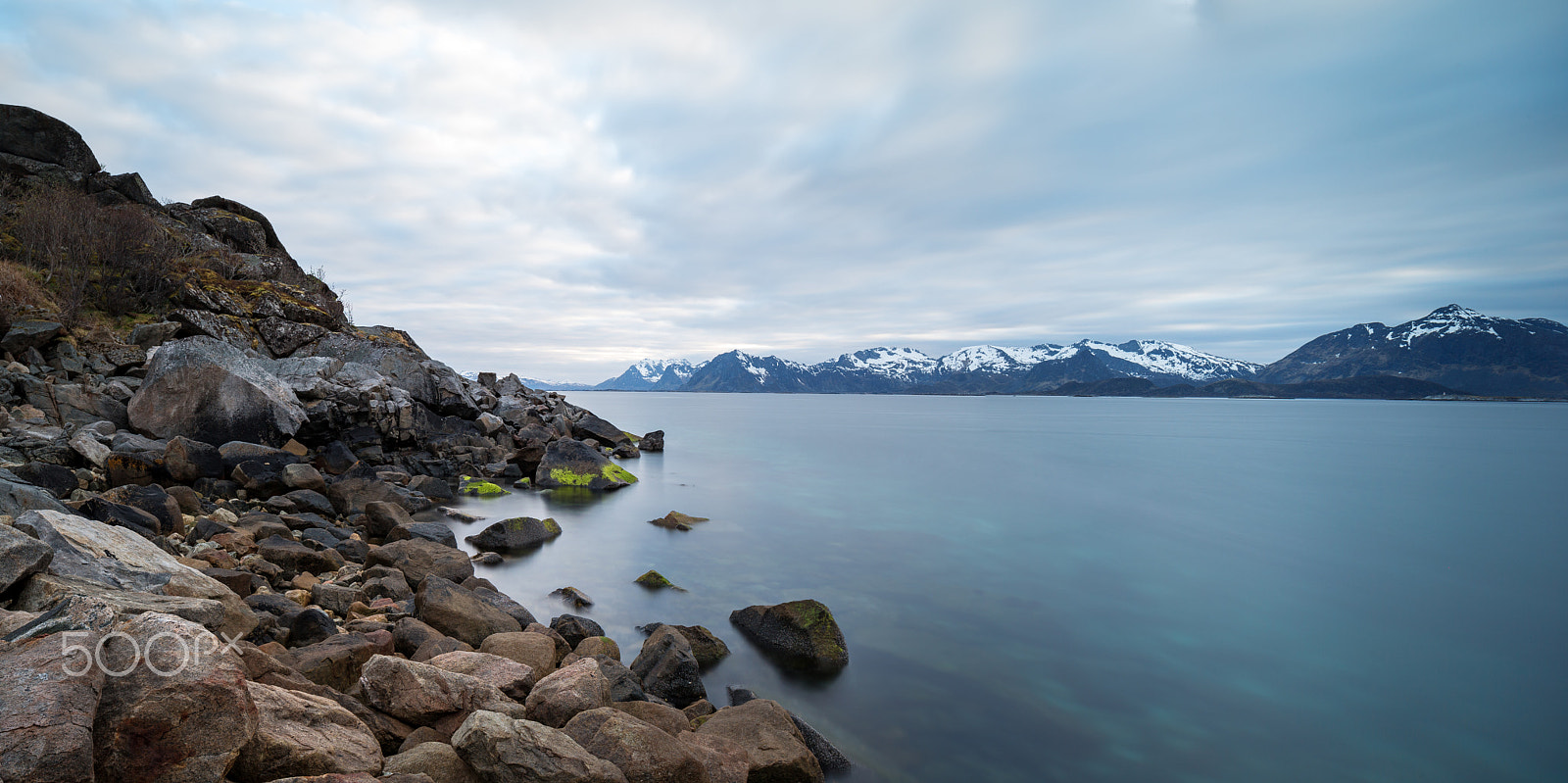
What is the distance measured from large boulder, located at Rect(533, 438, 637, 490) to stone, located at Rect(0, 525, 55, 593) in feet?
71.2

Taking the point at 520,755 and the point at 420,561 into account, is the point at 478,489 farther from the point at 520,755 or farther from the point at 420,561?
the point at 520,755

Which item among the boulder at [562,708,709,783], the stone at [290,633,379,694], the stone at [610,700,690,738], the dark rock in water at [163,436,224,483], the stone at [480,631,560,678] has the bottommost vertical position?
the stone at [610,700,690,738]

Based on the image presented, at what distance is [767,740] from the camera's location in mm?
6605

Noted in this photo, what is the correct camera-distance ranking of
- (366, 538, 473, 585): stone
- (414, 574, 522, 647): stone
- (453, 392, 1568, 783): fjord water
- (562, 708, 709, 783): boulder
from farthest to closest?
(366, 538, 473, 585): stone
(414, 574, 522, 647): stone
(453, 392, 1568, 783): fjord water
(562, 708, 709, 783): boulder

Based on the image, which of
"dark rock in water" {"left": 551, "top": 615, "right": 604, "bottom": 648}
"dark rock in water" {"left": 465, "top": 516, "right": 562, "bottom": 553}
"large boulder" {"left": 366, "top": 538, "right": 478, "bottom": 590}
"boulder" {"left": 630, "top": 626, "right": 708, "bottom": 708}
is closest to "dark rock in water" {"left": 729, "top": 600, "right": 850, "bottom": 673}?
"boulder" {"left": 630, "top": 626, "right": 708, "bottom": 708}

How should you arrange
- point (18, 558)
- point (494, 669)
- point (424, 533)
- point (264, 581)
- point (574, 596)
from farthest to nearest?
point (424, 533)
point (574, 596)
point (264, 581)
point (494, 669)
point (18, 558)

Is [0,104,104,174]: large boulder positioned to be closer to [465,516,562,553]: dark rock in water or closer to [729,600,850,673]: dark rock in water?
[465,516,562,553]: dark rock in water

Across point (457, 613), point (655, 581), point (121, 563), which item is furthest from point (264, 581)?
point (655, 581)

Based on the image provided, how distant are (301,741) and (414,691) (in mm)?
1335

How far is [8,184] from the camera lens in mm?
21797

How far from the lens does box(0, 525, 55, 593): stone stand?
13.2ft

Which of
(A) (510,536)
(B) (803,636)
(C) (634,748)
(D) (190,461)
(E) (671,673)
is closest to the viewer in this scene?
(C) (634,748)

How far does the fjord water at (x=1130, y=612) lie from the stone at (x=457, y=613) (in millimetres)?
2338

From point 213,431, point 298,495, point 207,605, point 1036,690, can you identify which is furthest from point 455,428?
point 1036,690
